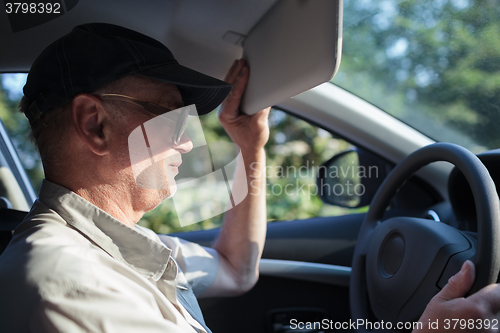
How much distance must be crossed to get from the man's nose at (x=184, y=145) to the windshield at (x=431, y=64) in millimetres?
600

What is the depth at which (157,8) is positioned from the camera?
1627 millimetres

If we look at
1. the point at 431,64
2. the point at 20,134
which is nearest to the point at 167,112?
the point at 20,134

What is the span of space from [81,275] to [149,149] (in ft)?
1.50

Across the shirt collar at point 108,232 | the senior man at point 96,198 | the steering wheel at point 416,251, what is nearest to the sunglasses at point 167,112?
the senior man at point 96,198

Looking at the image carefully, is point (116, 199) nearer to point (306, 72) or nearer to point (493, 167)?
point (306, 72)

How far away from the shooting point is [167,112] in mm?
1400

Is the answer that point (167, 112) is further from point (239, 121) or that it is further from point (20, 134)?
point (20, 134)

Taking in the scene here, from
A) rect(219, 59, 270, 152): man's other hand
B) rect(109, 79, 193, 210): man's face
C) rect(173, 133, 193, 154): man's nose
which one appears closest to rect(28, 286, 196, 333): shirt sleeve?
rect(109, 79, 193, 210): man's face

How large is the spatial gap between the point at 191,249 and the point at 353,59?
2753 millimetres

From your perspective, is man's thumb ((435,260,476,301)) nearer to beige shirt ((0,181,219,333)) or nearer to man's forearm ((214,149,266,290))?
beige shirt ((0,181,219,333))

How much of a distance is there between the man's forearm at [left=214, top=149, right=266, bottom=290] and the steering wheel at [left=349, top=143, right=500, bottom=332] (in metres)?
0.44

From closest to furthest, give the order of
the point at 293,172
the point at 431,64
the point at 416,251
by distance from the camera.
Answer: the point at 416,251, the point at 431,64, the point at 293,172

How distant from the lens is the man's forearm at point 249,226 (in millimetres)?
1939

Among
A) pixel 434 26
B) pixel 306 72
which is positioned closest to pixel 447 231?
pixel 306 72
